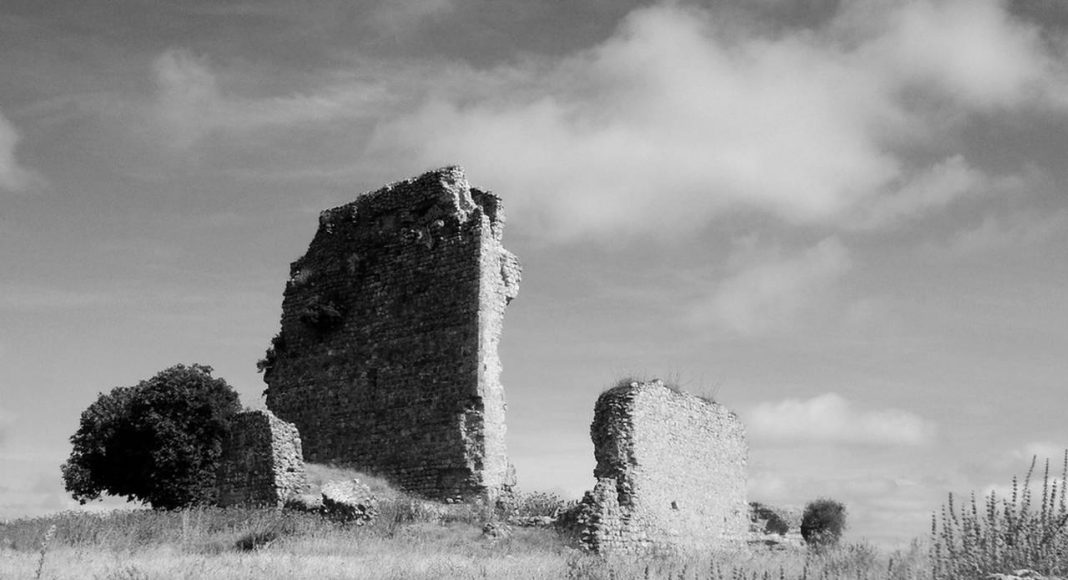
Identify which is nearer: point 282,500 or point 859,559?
point 859,559

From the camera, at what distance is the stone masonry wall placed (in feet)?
62.3

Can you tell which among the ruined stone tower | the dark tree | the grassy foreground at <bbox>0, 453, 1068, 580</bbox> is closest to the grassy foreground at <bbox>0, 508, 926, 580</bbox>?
the grassy foreground at <bbox>0, 453, 1068, 580</bbox>

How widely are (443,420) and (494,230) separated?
421 centimetres

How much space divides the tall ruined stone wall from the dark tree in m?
13.5

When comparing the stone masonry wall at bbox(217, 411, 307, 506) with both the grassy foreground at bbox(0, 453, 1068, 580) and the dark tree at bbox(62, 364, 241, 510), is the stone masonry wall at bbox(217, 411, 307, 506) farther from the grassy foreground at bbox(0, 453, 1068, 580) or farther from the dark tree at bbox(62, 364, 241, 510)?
the dark tree at bbox(62, 364, 241, 510)

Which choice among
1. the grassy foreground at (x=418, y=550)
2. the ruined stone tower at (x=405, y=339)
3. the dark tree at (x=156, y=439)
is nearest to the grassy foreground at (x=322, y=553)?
the grassy foreground at (x=418, y=550)

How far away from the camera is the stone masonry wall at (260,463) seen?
62.3 ft

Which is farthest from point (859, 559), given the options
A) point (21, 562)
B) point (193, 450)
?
point (193, 450)

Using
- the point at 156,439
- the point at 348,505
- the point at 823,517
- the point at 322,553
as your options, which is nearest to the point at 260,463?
the point at 348,505

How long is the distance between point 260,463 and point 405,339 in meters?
4.02

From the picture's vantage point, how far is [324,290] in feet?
77.7

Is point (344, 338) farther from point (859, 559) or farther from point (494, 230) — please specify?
point (859, 559)

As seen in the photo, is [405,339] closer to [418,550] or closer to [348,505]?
[348,505]

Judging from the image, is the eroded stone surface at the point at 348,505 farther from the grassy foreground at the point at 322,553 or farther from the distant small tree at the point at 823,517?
Result: the distant small tree at the point at 823,517
